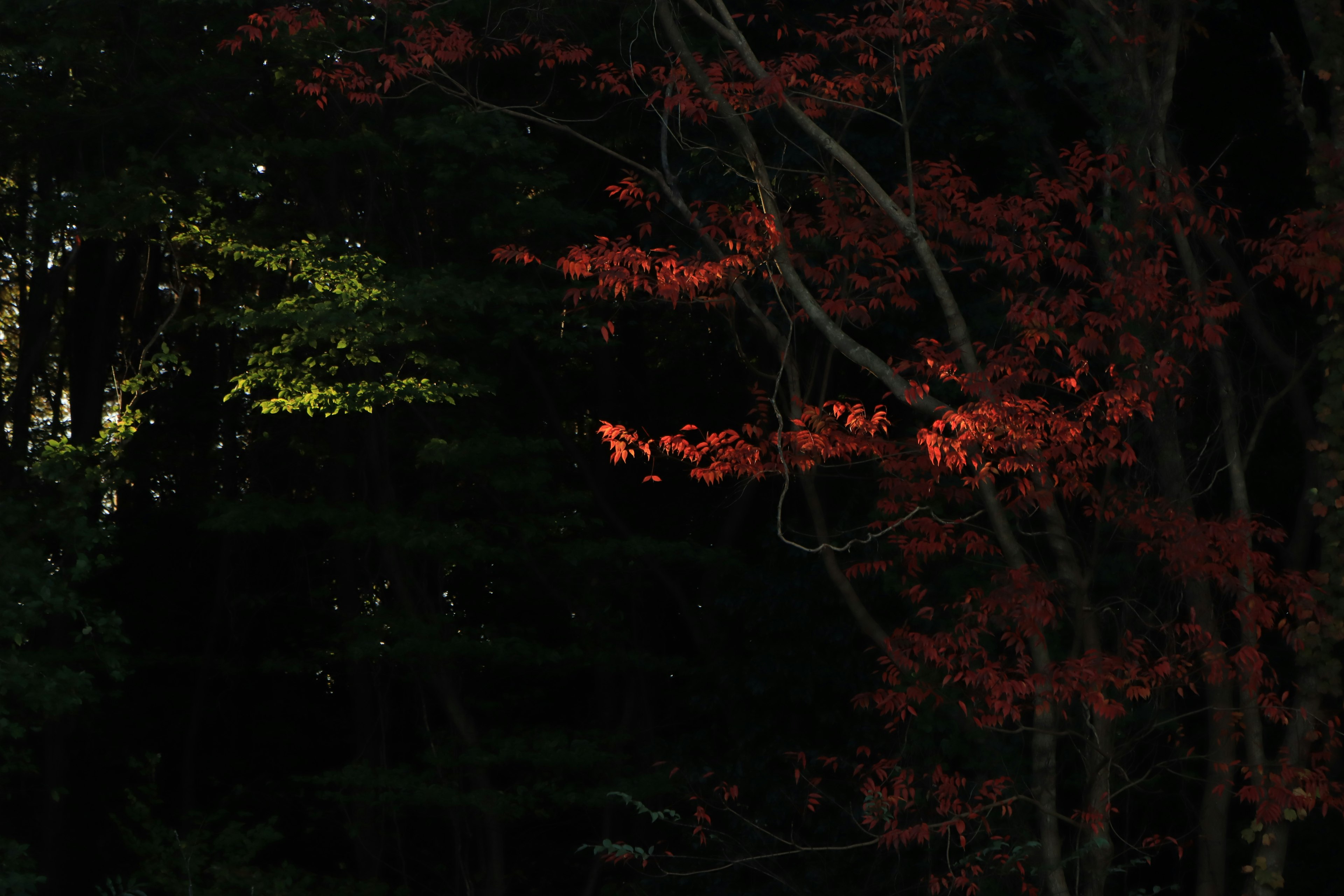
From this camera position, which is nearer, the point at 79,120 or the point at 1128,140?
the point at 1128,140

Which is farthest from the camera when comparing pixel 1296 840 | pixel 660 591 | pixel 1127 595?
pixel 660 591

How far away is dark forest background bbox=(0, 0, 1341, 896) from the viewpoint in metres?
8.62

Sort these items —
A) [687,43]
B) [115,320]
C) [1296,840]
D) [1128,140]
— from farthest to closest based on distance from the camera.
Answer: [115,320] → [687,43] → [1296,840] → [1128,140]

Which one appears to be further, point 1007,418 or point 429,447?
point 429,447

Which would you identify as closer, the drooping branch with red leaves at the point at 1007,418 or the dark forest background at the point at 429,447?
the drooping branch with red leaves at the point at 1007,418

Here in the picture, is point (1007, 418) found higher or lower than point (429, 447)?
lower

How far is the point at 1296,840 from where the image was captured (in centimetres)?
836

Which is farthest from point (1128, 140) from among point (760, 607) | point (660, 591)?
point (660, 591)

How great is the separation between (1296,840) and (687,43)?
7011 millimetres

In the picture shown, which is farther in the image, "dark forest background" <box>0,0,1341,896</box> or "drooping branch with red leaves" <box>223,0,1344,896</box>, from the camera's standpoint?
"dark forest background" <box>0,0,1341,896</box>

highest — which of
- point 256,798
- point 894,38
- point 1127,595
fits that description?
point 894,38

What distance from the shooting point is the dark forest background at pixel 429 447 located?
339 inches

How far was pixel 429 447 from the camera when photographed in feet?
29.8

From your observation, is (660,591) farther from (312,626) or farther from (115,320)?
(115,320)
